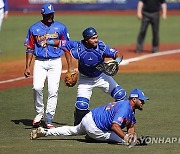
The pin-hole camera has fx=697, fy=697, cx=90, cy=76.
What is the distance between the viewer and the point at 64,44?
492 inches

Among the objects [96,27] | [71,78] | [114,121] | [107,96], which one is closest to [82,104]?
[71,78]

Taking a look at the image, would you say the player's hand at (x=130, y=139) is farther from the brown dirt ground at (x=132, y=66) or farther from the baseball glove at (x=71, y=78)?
the brown dirt ground at (x=132, y=66)

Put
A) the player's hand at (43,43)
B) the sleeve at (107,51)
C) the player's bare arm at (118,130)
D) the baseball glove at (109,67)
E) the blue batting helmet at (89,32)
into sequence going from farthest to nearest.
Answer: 1. the player's hand at (43,43)
2. the sleeve at (107,51)
3. the baseball glove at (109,67)
4. the blue batting helmet at (89,32)
5. the player's bare arm at (118,130)

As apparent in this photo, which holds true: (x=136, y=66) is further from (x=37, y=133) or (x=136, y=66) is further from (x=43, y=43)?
(x=37, y=133)

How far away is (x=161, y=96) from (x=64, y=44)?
4.41m

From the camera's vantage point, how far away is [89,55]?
39.9ft

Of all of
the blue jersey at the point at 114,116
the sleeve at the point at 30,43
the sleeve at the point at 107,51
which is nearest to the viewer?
the blue jersey at the point at 114,116

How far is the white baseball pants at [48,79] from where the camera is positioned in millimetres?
12828

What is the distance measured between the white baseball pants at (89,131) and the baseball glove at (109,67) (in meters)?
1.23

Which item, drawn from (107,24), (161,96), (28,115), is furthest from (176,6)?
(28,115)

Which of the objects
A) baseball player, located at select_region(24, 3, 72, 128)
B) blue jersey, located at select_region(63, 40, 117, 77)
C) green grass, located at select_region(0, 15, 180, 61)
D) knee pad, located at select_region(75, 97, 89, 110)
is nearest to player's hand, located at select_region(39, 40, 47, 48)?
baseball player, located at select_region(24, 3, 72, 128)

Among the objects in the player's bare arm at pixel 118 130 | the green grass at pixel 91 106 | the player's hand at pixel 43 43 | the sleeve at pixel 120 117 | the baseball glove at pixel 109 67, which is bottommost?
the green grass at pixel 91 106

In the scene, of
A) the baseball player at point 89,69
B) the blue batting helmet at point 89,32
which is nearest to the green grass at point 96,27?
the baseball player at point 89,69

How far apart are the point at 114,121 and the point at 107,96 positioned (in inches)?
223
